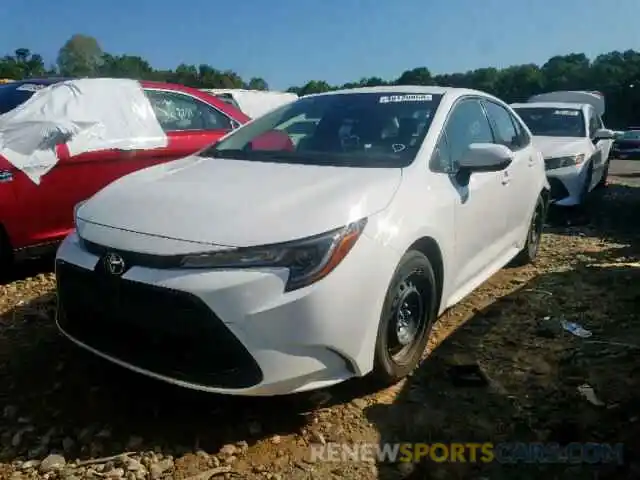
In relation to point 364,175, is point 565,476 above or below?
→ below

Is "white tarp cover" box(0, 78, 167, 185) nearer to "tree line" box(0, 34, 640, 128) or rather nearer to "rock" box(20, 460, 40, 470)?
"rock" box(20, 460, 40, 470)

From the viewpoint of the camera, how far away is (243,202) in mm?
2477

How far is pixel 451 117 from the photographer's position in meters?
3.39

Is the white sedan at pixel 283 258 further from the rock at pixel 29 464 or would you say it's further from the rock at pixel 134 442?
the rock at pixel 29 464

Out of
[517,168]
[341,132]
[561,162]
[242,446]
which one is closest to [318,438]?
[242,446]

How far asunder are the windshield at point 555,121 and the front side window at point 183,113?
4.98 metres

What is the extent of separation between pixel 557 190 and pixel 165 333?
6144 millimetres

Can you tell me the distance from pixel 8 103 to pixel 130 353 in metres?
3.28

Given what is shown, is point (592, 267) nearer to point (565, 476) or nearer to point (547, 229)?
point (547, 229)

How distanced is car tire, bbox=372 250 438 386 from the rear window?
357cm

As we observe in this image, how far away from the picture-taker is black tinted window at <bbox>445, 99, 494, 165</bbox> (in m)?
3.32

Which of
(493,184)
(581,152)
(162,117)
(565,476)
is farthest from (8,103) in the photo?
(581,152)

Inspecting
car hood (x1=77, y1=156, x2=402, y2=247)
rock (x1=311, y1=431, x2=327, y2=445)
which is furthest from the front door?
rock (x1=311, y1=431, x2=327, y2=445)

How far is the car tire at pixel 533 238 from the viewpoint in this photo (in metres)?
4.76
